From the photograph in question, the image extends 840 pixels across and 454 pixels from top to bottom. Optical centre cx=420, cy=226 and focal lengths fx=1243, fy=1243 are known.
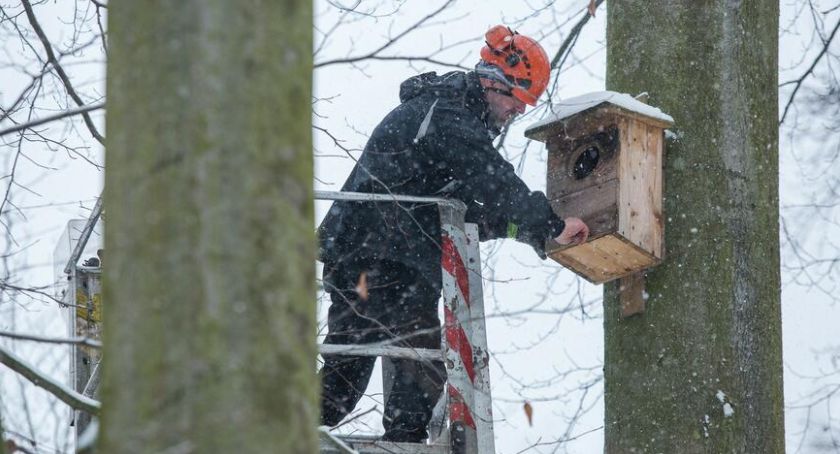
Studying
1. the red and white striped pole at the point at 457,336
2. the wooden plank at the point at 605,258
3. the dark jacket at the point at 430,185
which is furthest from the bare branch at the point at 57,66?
the wooden plank at the point at 605,258

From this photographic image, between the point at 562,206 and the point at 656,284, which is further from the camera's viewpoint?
the point at 562,206

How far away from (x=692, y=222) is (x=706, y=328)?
0.37m

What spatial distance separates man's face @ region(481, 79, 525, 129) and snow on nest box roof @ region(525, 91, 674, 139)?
26 centimetres

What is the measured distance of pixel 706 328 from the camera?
3.92 m

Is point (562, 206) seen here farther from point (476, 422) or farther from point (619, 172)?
point (476, 422)

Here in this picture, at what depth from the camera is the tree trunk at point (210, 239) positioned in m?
1.68

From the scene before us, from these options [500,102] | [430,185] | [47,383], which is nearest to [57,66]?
[430,185]

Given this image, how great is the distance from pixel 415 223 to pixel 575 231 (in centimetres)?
61

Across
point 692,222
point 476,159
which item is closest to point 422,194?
point 476,159

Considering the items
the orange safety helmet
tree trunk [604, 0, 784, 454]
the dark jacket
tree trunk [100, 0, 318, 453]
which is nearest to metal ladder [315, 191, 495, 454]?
the dark jacket

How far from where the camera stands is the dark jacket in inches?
184

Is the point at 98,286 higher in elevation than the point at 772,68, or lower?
lower

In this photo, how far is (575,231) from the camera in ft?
14.8

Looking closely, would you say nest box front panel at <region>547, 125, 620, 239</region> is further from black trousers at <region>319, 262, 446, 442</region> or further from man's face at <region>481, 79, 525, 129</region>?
black trousers at <region>319, 262, 446, 442</region>
